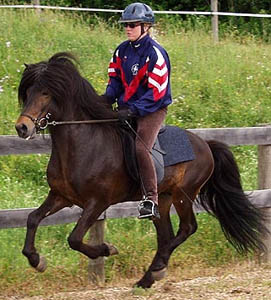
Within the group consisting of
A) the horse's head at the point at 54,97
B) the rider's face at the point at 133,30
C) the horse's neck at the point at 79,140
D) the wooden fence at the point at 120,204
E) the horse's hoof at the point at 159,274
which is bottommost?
the horse's hoof at the point at 159,274

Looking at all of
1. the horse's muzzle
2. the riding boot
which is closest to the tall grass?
the horse's muzzle

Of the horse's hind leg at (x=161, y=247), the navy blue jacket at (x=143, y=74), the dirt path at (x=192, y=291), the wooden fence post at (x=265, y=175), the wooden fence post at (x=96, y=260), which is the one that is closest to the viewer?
the navy blue jacket at (x=143, y=74)

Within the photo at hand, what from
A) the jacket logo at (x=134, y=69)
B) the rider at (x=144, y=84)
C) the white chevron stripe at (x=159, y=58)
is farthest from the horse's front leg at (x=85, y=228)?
the white chevron stripe at (x=159, y=58)

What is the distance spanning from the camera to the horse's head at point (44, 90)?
20.5 ft

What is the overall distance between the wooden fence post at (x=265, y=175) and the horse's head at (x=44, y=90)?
2.65 metres

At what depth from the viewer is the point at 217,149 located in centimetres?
781

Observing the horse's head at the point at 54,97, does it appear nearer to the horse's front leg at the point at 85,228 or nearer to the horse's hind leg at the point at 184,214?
the horse's front leg at the point at 85,228

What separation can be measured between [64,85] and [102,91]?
4945mm

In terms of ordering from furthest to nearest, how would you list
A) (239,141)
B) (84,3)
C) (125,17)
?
(84,3)
(239,141)
(125,17)

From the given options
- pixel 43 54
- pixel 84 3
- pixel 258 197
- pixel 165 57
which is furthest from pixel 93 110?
pixel 84 3

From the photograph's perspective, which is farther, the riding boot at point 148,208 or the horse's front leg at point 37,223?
the riding boot at point 148,208

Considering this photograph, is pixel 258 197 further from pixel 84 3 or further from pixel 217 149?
pixel 84 3

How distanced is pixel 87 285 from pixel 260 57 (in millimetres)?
7951

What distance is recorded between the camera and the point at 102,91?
11.4 meters
